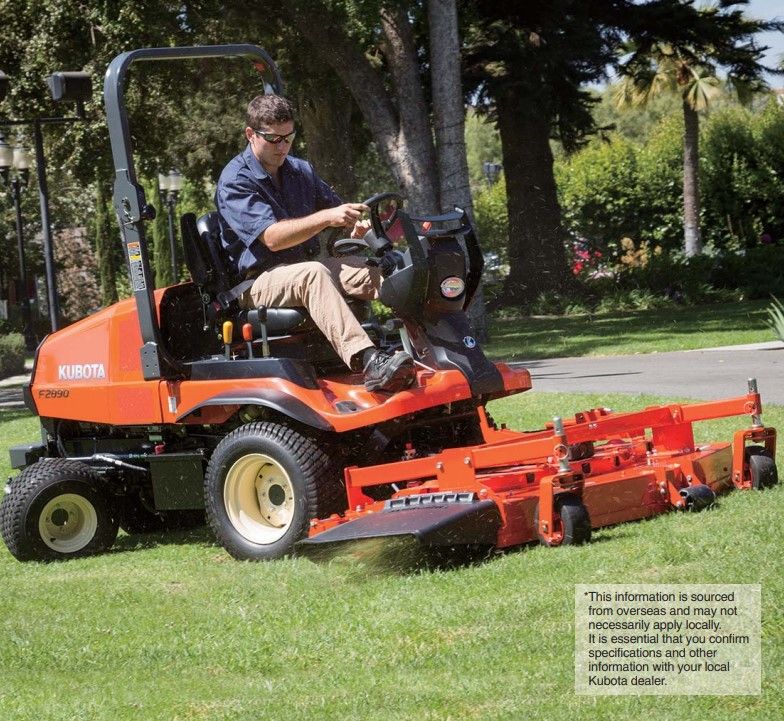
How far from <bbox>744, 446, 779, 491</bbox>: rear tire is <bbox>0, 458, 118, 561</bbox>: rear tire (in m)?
3.27

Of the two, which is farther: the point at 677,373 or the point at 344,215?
the point at 677,373

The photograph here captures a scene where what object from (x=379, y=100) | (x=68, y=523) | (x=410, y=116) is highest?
→ (x=379, y=100)

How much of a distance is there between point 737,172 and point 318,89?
45.3ft

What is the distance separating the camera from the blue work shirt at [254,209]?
6.56 m

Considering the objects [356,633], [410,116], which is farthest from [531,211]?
[356,633]

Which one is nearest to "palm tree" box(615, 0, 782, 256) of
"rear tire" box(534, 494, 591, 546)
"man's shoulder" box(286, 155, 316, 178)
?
"man's shoulder" box(286, 155, 316, 178)

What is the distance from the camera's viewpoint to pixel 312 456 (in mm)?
6176

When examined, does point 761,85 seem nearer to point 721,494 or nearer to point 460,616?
point 721,494

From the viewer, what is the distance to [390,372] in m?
6.07

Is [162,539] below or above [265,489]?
below

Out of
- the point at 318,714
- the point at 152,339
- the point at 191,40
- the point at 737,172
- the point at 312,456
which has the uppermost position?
the point at 191,40

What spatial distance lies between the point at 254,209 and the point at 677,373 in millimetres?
7554

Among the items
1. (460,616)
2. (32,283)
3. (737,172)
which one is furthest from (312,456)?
(32,283)

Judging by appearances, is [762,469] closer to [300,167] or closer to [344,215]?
[344,215]
